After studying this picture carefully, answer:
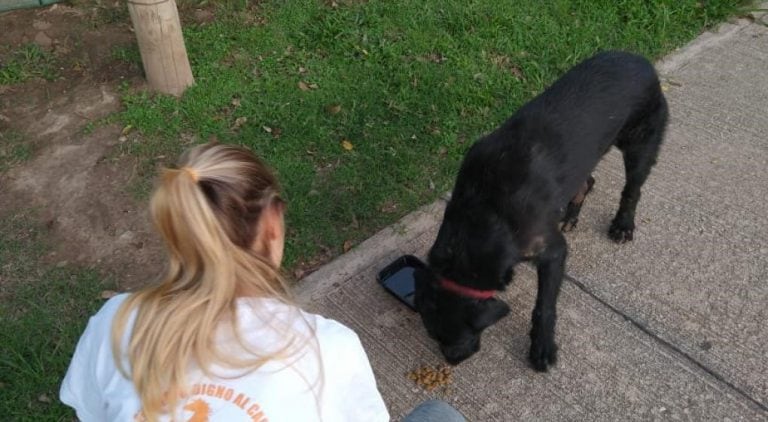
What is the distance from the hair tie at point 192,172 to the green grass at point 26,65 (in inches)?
149

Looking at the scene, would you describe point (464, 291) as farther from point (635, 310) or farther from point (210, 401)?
point (210, 401)

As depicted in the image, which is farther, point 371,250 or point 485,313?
point 371,250

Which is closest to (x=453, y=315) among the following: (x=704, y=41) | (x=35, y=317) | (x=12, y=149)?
(x=35, y=317)

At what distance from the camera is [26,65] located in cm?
493

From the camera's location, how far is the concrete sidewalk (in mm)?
3035

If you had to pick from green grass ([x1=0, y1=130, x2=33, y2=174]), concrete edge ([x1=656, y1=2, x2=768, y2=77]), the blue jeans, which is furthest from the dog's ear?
concrete edge ([x1=656, y1=2, x2=768, y2=77])

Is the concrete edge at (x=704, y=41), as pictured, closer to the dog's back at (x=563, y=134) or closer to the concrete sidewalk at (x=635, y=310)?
the concrete sidewalk at (x=635, y=310)

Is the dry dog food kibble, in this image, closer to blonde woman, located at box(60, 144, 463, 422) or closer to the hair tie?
blonde woman, located at box(60, 144, 463, 422)

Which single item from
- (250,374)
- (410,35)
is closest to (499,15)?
(410,35)

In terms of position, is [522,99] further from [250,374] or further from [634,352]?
[250,374]

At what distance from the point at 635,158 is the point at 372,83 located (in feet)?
6.74

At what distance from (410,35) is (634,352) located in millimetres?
3197

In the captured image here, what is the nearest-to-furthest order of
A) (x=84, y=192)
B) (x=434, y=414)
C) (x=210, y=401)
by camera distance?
(x=210, y=401)
(x=434, y=414)
(x=84, y=192)

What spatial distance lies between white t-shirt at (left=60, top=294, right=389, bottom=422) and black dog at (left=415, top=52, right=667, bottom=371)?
117 cm
